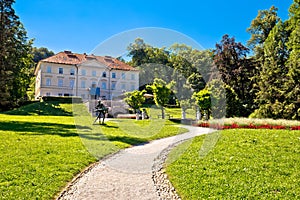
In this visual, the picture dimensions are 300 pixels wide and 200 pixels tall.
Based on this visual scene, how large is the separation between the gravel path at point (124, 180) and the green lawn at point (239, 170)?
422mm

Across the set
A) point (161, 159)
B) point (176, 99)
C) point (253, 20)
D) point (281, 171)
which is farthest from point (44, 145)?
point (253, 20)

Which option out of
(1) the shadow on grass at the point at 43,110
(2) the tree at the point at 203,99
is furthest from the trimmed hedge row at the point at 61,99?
(2) the tree at the point at 203,99

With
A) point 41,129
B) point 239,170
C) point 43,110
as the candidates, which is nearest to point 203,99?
→ point 41,129

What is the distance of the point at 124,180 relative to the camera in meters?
6.75

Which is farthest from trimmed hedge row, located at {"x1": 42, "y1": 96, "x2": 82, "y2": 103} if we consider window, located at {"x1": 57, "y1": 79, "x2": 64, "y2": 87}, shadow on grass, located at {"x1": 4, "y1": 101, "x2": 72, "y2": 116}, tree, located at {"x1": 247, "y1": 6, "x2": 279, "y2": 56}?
tree, located at {"x1": 247, "y1": 6, "x2": 279, "y2": 56}

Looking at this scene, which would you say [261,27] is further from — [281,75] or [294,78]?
[294,78]

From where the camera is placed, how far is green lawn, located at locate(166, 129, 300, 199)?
233 inches

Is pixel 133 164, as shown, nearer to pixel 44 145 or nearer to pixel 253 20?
pixel 44 145

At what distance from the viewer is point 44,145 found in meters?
10.0

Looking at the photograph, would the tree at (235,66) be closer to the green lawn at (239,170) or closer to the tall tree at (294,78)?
the tall tree at (294,78)

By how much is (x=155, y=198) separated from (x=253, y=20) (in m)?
39.2

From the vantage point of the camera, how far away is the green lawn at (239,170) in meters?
5.93

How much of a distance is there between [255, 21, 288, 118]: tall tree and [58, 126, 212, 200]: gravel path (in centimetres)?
2080

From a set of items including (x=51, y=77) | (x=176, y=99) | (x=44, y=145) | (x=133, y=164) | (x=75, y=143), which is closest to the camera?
(x=133, y=164)
